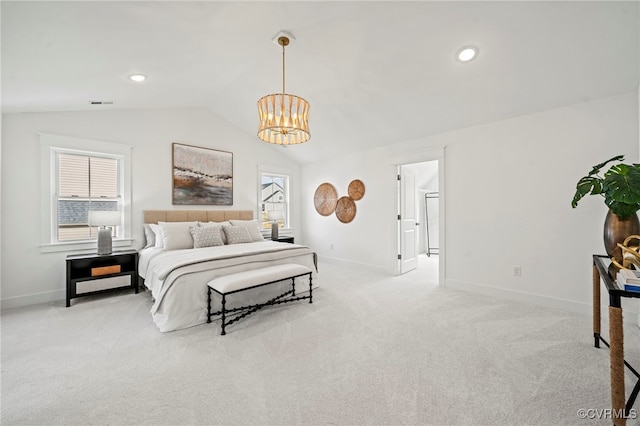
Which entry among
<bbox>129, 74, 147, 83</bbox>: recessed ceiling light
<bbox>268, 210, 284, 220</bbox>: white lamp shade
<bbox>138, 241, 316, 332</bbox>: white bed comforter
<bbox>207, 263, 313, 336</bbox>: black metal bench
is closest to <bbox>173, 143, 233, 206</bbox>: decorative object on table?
<bbox>268, 210, 284, 220</bbox>: white lamp shade

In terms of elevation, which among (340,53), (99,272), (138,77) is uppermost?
(340,53)

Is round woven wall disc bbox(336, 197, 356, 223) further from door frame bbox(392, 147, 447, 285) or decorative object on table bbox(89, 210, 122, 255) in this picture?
decorative object on table bbox(89, 210, 122, 255)

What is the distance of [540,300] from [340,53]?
371cm

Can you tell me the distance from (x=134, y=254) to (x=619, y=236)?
16.8ft

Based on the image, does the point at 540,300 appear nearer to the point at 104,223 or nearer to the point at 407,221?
the point at 407,221

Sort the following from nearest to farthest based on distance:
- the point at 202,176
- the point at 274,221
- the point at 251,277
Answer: the point at 251,277
the point at 202,176
the point at 274,221

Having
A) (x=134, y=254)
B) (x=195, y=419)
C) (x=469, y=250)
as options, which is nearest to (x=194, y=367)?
(x=195, y=419)

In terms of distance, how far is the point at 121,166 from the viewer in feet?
13.2

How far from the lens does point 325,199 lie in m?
5.91

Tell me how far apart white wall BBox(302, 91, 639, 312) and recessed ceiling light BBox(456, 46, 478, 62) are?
1.23m

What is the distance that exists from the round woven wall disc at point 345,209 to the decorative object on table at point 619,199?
3.47 m

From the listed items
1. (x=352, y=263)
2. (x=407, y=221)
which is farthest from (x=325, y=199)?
(x=407, y=221)

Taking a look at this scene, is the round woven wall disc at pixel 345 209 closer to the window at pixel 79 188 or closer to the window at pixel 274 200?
the window at pixel 274 200

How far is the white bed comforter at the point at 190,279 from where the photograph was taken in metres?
2.62
